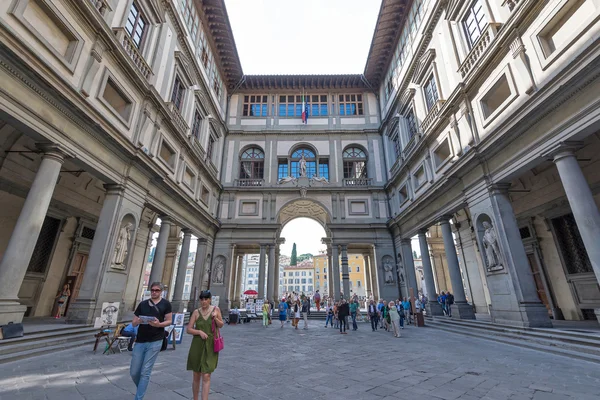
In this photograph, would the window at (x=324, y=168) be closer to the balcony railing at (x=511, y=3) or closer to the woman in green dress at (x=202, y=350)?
the balcony railing at (x=511, y=3)

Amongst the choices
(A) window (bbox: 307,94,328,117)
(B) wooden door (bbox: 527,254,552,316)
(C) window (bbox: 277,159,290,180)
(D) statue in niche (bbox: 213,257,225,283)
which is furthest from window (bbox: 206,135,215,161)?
(B) wooden door (bbox: 527,254,552,316)

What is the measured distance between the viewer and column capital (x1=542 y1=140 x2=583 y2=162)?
774 cm

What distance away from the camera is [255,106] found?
86.0 feet

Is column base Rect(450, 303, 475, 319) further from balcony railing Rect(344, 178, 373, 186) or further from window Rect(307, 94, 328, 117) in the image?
window Rect(307, 94, 328, 117)

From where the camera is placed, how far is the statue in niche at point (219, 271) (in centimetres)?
2022

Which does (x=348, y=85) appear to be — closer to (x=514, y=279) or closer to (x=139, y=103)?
(x=139, y=103)

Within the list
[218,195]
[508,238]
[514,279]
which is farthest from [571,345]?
[218,195]

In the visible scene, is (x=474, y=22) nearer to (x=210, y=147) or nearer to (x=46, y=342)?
(x=210, y=147)

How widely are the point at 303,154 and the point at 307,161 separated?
76cm

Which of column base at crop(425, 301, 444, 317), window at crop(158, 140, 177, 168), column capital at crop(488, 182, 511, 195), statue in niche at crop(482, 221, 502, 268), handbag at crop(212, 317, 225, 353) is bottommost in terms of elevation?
column base at crop(425, 301, 444, 317)

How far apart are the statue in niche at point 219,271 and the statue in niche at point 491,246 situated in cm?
1662

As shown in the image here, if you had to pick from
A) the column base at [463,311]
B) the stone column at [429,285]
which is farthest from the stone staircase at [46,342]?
the stone column at [429,285]

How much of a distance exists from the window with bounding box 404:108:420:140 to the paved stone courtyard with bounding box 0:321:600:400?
45.2 ft

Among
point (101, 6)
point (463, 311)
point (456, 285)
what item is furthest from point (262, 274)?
point (101, 6)
